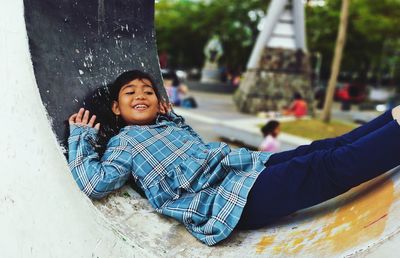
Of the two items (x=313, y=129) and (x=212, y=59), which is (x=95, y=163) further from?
(x=212, y=59)

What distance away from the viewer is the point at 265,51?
11266mm

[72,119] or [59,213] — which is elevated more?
[72,119]

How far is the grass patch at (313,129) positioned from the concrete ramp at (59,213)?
635 centimetres

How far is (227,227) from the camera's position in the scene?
5.94ft

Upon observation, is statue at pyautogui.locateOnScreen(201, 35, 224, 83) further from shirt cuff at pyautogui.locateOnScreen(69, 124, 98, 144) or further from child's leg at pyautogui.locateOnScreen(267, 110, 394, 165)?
shirt cuff at pyautogui.locateOnScreen(69, 124, 98, 144)

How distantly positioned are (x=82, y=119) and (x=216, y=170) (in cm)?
67

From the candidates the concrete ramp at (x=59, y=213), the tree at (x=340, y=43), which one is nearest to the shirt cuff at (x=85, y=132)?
the concrete ramp at (x=59, y=213)

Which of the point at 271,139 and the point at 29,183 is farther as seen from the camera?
the point at 271,139

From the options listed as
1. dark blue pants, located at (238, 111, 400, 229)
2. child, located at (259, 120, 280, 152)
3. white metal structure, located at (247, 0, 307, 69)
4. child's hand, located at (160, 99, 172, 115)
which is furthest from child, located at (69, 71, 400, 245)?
white metal structure, located at (247, 0, 307, 69)

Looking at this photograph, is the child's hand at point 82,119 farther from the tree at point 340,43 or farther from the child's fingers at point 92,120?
the tree at point 340,43

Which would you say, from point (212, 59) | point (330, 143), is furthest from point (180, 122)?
point (212, 59)

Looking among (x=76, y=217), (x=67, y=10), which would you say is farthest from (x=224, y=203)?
(x=67, y=10)

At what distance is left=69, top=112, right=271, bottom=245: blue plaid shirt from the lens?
181cm

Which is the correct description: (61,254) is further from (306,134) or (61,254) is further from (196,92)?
(196,92)
